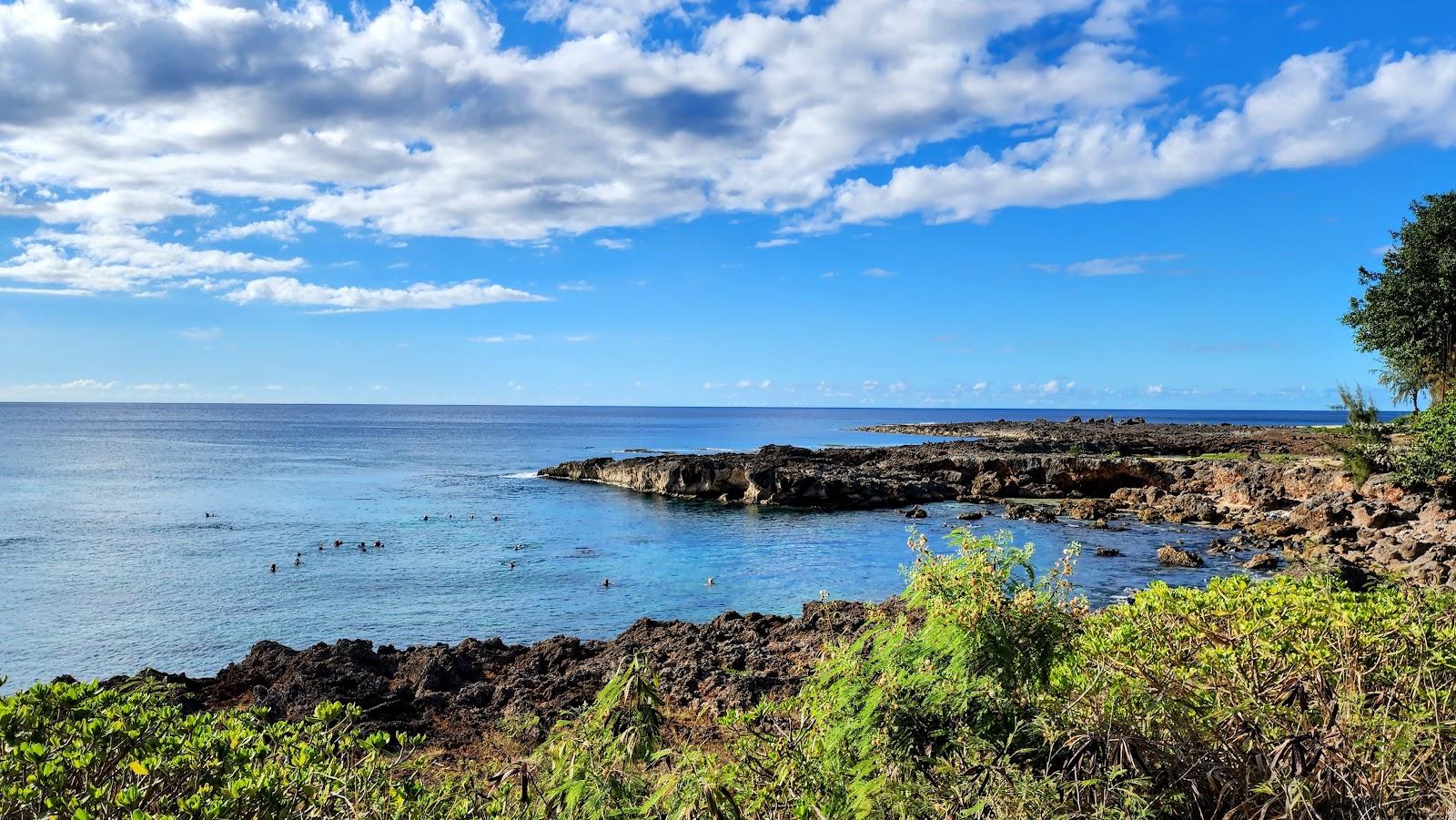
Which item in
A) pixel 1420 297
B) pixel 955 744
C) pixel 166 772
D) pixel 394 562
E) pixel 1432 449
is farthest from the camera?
pixel 1420 297

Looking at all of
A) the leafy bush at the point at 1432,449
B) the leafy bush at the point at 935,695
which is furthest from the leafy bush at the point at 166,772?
the leafy bush at the point at 1432,449

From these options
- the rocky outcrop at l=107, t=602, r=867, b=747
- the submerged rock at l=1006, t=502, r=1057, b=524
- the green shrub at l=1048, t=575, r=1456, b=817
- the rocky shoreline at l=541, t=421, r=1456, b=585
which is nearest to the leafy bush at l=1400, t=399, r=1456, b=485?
the rocky shoreline at l=541, t=421, r=1456, b=585

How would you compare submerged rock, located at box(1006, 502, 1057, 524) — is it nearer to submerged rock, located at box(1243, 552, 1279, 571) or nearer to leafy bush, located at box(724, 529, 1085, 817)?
submerged rock, located at box(1243, 552, 1279, 571)

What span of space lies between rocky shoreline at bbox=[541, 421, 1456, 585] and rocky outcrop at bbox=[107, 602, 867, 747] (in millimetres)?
16772

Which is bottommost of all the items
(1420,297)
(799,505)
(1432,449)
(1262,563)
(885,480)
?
(799,505)

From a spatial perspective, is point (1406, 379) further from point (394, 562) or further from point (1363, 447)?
point (394, 562)

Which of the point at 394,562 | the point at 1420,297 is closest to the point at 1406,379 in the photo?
the point at 1420,297

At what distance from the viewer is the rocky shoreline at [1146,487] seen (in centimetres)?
3209

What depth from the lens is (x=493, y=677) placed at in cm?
1725

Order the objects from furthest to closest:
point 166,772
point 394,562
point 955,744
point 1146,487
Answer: point 1146,487 < point 394,562 < point 955,744 < point 166,772

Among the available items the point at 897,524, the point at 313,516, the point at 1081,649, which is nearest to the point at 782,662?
the point at 1081,649

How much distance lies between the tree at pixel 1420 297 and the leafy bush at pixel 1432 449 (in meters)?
10.2

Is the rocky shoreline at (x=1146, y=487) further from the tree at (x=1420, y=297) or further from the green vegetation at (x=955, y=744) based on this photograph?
the green vegetation at (x=955, y=744)

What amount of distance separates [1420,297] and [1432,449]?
12863mm
